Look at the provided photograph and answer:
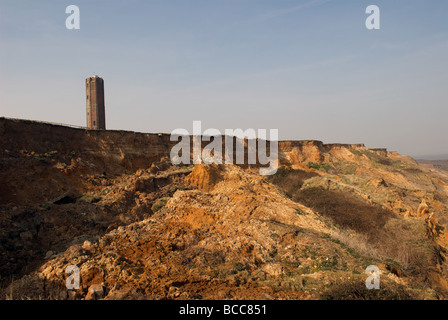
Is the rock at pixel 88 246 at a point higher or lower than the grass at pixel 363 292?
higher

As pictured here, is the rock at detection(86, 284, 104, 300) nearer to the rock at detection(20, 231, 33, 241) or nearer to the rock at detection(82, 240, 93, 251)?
the rock at detection(82, 240, 93, 251)

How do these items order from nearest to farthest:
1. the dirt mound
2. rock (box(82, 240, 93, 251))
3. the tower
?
rock (box(82, 240, 93, 251)) → the dirt mound → the tower

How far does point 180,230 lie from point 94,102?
26125mm

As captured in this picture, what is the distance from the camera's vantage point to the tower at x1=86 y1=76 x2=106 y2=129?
96.8 feet

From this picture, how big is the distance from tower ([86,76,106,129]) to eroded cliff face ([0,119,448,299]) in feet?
47.4

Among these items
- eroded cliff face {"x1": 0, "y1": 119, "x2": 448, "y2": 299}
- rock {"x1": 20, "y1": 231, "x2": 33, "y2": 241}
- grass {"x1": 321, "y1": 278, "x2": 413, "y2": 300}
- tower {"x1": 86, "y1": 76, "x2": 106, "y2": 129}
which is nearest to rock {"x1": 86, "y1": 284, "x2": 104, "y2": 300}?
eroded cliff face {"x1": 0, "y1": 119, "x2": 448, "y2": 299}

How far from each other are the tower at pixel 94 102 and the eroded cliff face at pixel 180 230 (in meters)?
14.4

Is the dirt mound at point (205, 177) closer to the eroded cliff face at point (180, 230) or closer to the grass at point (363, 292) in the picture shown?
the eroded cliff face at point (180, 230)

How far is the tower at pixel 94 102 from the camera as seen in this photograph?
2950cm

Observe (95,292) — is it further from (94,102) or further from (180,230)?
(94,102)

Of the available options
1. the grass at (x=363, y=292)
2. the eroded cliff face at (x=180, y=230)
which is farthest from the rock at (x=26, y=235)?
the grass at (x=363, y=292)

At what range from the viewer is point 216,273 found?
19.6 ft

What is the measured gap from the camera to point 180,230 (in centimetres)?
850
